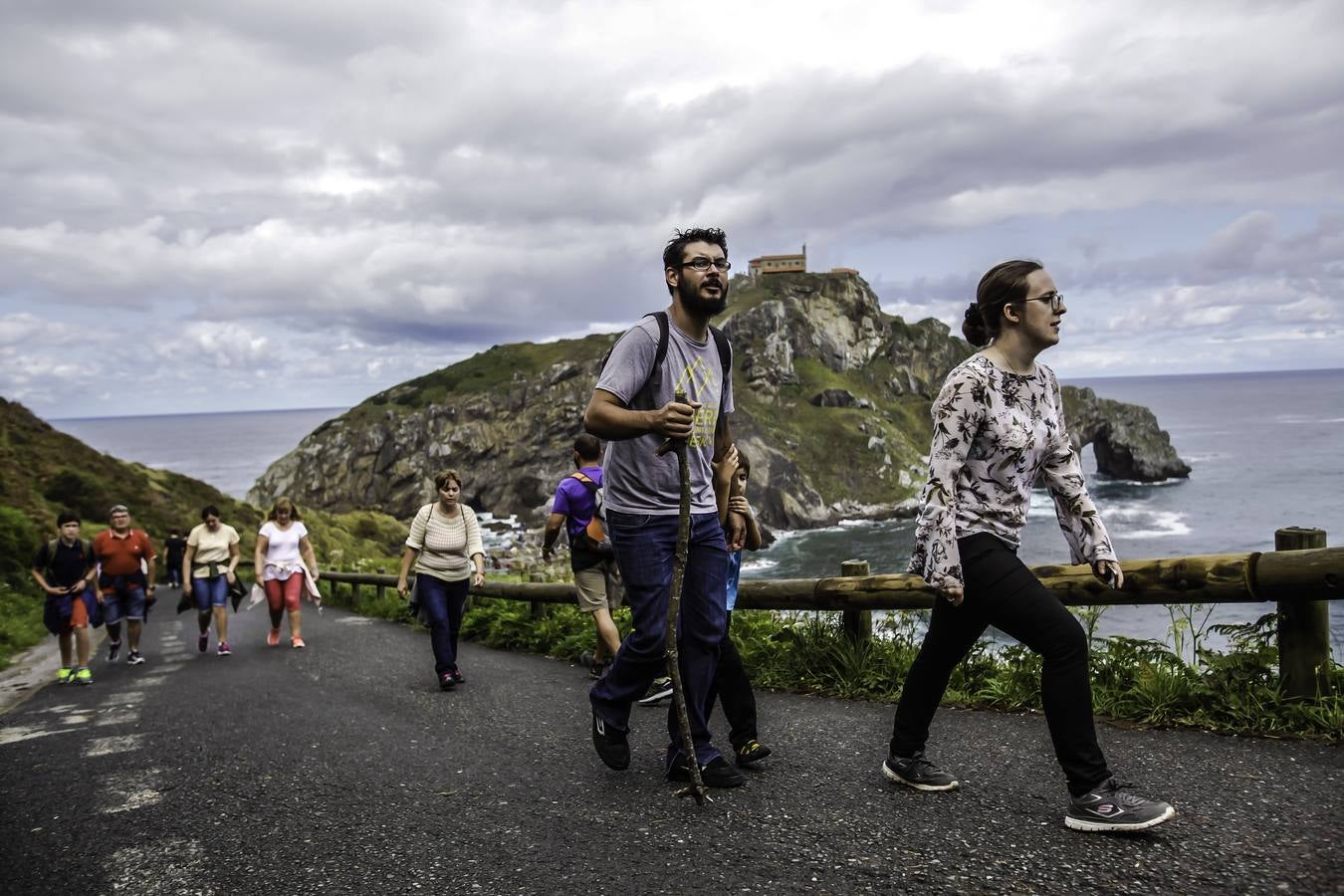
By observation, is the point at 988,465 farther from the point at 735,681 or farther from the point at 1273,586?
the point at 1273,586

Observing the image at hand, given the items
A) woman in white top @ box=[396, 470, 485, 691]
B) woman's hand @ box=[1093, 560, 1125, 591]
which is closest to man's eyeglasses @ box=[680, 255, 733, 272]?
woman's hand @ box=[1093, 560, 1125, 591]

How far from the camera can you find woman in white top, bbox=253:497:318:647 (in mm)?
11516

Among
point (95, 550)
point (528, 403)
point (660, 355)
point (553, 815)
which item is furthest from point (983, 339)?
point (528, 403)

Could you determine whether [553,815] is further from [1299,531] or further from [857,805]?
[1299,531]

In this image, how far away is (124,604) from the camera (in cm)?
1134

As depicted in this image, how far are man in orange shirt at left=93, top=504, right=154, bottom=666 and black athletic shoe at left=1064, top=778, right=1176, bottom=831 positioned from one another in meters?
11.0

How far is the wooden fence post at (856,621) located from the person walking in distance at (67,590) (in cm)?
830

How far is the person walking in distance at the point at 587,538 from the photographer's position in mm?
7105

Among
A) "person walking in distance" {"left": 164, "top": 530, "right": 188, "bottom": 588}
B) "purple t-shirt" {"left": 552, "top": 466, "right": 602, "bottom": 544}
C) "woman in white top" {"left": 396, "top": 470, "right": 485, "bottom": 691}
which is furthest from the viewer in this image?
"person walking in distance" {"left": 164, "top": 530, "right": 188, "bottom": 588}

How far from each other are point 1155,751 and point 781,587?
274 cm

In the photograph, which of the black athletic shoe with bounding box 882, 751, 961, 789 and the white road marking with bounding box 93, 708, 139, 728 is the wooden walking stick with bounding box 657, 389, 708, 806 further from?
the white road marking with bounding box 93, 708, 139, 728

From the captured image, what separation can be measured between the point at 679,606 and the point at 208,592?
9937 mm

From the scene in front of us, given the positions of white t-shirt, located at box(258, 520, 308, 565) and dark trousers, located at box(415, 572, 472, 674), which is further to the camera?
white t-shirt, located at box(258, 520, 308, 565)

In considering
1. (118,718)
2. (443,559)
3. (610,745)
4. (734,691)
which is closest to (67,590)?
(118,718)
